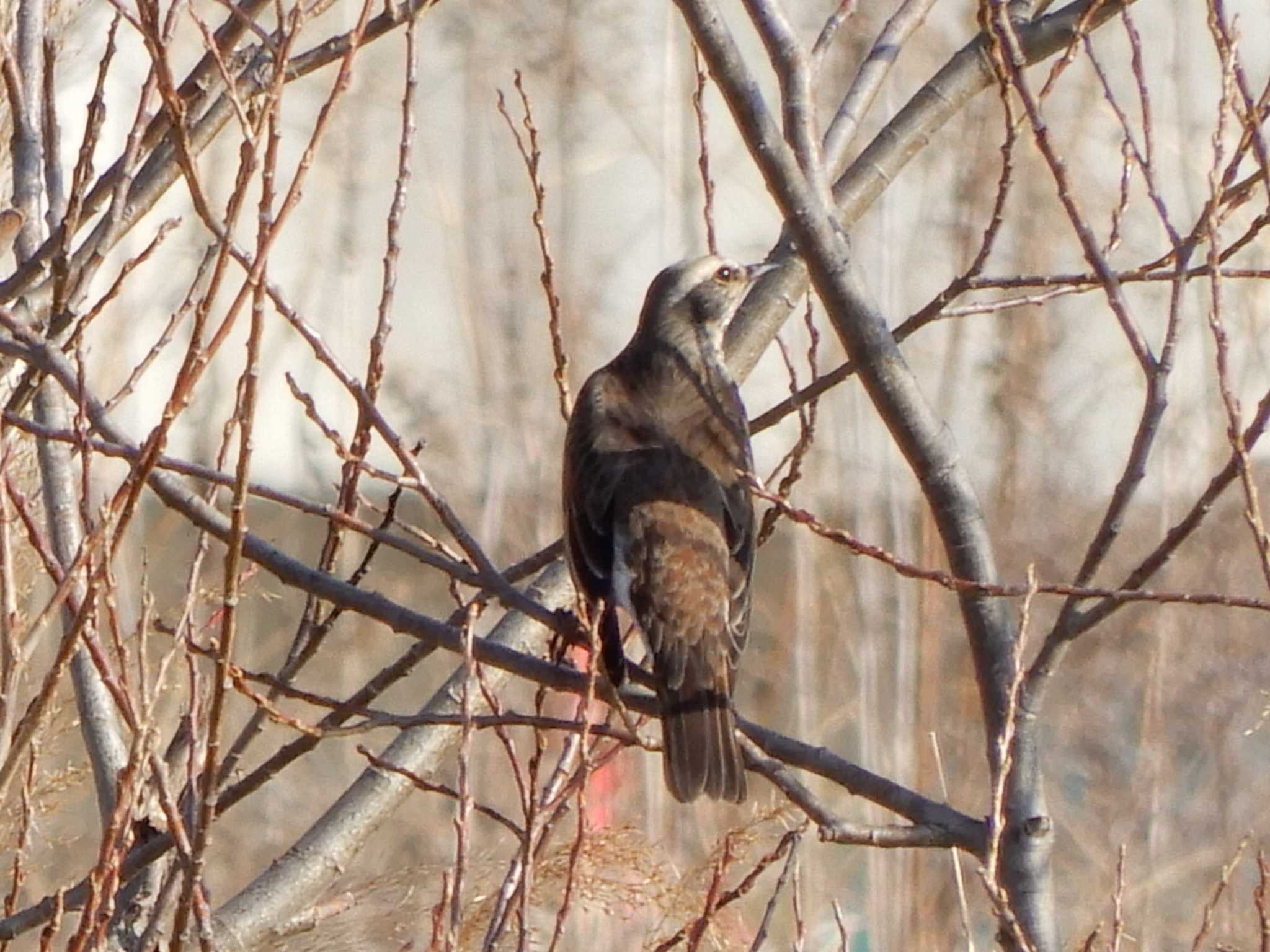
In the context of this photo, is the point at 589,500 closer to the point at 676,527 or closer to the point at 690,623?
the point at 676,527

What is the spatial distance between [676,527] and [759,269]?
73 cm

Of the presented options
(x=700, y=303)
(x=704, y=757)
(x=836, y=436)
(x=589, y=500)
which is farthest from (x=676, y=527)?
(x=836, y=436)

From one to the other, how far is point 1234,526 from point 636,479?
513cm

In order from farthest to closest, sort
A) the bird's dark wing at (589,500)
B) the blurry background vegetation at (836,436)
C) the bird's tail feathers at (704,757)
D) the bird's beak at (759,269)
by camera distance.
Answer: the blurry background vegetation at (836,436)
the bird's beak at (759,269)
the bird's dark wing at (589,500)
the bird's tail feathers at (704,757)

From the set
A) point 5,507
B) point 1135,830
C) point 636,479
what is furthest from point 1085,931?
point 5,507

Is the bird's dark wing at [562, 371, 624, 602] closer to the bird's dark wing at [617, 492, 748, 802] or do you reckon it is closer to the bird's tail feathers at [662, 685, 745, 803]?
the bird's dark wing at [617, 492, 748, 802]

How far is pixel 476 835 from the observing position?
8.62m

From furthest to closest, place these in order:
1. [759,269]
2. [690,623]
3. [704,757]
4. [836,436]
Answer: [836,436]
[759,269]
[690,623]
[704,757]

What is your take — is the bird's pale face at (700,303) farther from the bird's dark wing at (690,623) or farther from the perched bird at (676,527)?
the bird's dark wing at (690,623)

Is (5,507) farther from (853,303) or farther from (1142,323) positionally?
(1142,323)

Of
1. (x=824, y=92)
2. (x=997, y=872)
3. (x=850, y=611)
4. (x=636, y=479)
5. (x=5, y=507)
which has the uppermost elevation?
(x=824, y=92)

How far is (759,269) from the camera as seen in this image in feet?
13.3

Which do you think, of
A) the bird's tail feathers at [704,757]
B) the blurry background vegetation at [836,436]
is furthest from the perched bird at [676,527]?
the blurry background vegetation at [836,436]

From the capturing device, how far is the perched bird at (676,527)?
10.3ft
